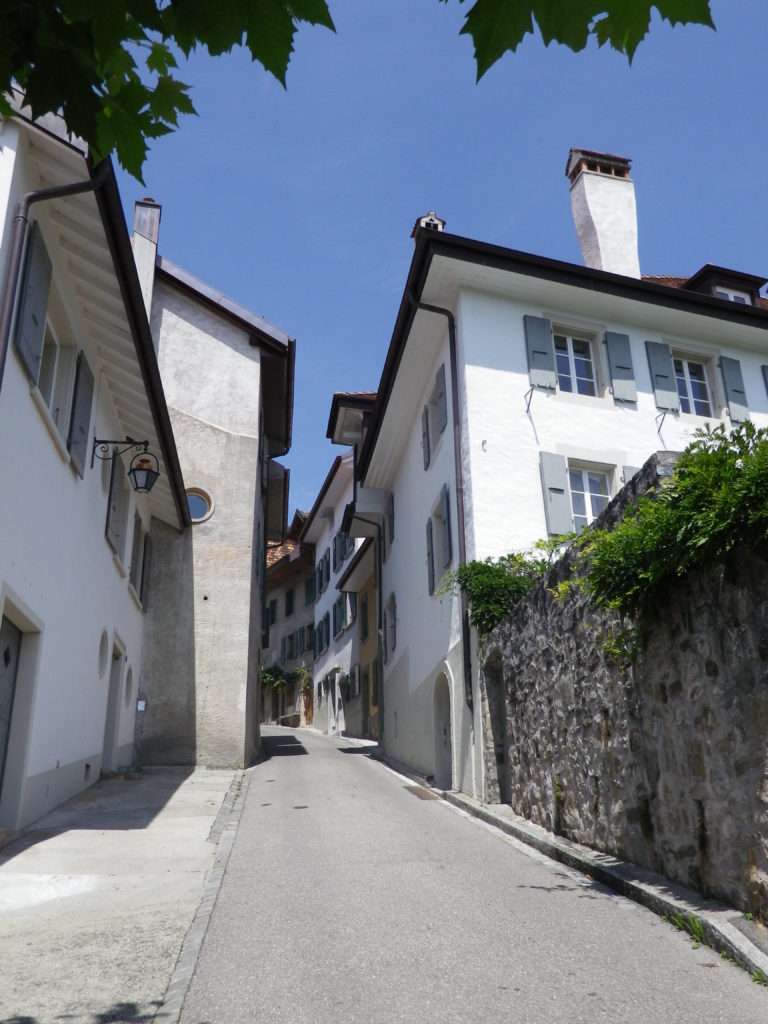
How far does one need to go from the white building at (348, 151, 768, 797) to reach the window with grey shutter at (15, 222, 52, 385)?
6.26 meters

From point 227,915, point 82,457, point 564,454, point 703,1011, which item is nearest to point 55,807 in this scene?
point 82,457

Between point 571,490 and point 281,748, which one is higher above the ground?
point 571,490

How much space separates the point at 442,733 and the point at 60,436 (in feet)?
27.8

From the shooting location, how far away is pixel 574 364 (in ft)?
44.8

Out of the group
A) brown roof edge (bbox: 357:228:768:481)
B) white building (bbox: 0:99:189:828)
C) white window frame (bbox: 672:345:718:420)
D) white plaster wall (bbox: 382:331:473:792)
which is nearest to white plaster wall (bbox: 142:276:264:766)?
white building (bbox: 0:99:189:828)

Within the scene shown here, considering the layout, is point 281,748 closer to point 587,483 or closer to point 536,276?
point 587,483

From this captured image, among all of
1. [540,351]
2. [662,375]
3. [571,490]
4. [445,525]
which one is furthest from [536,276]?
[445,525]

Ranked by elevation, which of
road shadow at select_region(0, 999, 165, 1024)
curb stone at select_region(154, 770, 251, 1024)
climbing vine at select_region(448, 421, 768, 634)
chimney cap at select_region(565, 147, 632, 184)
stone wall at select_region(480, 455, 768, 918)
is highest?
chimney cap at select_region(565, 147, 632, 184)

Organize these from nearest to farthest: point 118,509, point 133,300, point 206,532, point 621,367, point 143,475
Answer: point 133,300, point 143,475, point 118,509, point 621,367, point 206,532

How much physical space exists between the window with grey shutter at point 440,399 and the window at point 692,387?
4.06 m

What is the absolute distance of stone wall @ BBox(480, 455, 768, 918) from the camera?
15.1 ft

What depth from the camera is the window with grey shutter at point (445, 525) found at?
13.0 m

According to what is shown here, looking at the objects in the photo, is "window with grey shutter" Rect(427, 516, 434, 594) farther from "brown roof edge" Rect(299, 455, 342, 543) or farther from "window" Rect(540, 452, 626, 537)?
"brown roof edge" Rect(299, 455, 342, 543)

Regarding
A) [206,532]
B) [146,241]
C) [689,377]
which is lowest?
[206,532]
